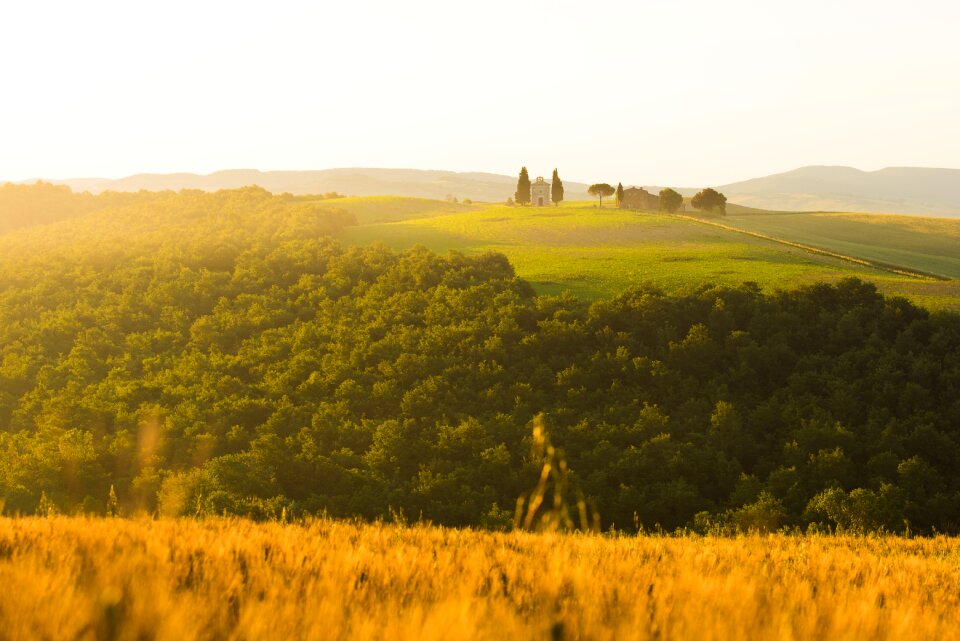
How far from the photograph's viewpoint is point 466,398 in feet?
121

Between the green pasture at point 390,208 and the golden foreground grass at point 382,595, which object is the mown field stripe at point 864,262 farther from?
the golden foreground grass at point 382,595

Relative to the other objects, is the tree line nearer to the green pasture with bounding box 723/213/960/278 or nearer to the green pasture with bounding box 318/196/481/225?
the green pasture with bounding box 723/213/960/278

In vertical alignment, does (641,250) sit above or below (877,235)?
below

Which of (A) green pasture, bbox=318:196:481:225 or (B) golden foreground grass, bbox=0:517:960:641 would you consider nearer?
(B) golden foreground grass, bbox=0:517:960:641

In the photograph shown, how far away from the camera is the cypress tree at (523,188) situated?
443 ft

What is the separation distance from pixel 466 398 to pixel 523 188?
10302cm

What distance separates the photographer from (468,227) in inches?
3671

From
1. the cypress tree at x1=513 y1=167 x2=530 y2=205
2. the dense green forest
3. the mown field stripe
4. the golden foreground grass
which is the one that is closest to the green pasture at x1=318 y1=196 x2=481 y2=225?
the cypress tree at x1=513 y1=167 x2=530 y2=205

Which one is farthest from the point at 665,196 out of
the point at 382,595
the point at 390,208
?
the point at 382,595

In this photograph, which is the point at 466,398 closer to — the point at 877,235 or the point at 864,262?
the point at 864,262

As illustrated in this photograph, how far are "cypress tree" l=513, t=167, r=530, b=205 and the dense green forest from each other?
8133 cm

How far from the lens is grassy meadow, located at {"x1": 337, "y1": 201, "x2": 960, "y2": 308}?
57.0 m

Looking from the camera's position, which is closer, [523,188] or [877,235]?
[877,235]

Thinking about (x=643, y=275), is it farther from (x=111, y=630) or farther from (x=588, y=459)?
(x=111, y=630)
